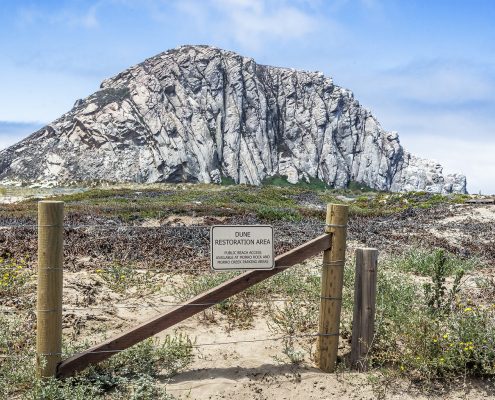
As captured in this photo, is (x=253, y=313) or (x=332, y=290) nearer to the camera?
(x=332, y=290)

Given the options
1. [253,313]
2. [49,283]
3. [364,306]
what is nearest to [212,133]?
[253,313]

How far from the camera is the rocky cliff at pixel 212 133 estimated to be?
443 ft

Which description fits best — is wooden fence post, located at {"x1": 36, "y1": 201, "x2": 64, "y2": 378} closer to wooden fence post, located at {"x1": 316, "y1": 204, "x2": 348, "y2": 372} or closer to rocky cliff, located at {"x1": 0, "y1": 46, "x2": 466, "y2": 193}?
wooden fence post, located at {"x1": 316, "y1": 204, "x2": 348, "y2": 372}

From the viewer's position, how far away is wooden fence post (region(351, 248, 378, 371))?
648cm

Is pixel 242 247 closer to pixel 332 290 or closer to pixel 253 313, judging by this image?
pixel 332 290

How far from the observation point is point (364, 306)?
6539mm

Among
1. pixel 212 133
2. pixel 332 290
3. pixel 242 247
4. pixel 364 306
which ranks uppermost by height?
pixel 212 133

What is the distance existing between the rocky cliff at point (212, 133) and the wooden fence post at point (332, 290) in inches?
4591

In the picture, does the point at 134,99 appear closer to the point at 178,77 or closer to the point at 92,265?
the point at 178,77

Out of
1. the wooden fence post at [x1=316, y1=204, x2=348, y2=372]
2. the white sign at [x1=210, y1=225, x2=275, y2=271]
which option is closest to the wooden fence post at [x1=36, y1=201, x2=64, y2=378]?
the white sign at [x1=210, y1=225, x2=275, y2=271]

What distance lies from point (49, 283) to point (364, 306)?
3981mm

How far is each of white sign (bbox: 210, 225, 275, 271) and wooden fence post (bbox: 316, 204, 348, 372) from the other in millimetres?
839

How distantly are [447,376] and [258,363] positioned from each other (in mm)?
2423

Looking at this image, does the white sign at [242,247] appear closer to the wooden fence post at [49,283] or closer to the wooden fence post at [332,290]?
the wooden fence post at [332,290]
